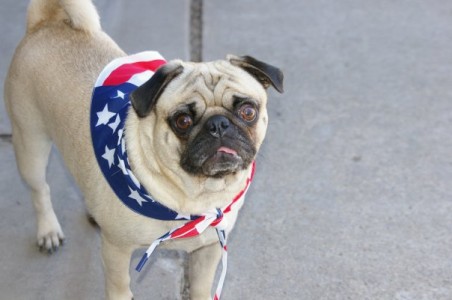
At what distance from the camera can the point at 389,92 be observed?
496cm

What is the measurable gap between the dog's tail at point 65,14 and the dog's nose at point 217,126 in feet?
3.78

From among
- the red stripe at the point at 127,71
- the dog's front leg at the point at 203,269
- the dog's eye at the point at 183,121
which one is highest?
the dog's eye at the point at 183,121

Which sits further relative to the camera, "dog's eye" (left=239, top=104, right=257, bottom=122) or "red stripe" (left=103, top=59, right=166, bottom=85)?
"red stripe" (left=103, top=59, right=166, bottom=85)

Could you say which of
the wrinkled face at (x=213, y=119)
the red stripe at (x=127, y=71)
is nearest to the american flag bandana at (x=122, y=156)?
the red stripe at (x=127, y=71)

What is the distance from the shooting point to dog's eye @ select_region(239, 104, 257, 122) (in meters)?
2.67

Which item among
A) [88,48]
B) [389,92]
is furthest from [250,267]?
[389,92]

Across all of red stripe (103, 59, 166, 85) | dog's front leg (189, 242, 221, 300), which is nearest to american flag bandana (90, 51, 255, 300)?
red stripe (103, 59, 166, 85)

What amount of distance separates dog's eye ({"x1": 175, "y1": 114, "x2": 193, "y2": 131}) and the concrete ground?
1182mm

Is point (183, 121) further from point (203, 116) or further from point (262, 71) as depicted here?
point (262, 71)

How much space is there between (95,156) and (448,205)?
2.13 m

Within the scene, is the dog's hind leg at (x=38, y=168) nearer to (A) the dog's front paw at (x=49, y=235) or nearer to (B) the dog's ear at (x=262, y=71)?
(A) the dog's front paw at (x=49, y=235)

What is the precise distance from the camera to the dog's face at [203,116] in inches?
102

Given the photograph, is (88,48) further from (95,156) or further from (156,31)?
(156,31)

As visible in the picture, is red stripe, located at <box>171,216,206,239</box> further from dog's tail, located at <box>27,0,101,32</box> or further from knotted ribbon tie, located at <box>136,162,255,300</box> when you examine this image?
dog's tail, located at <box>27,0,101,32</box>
